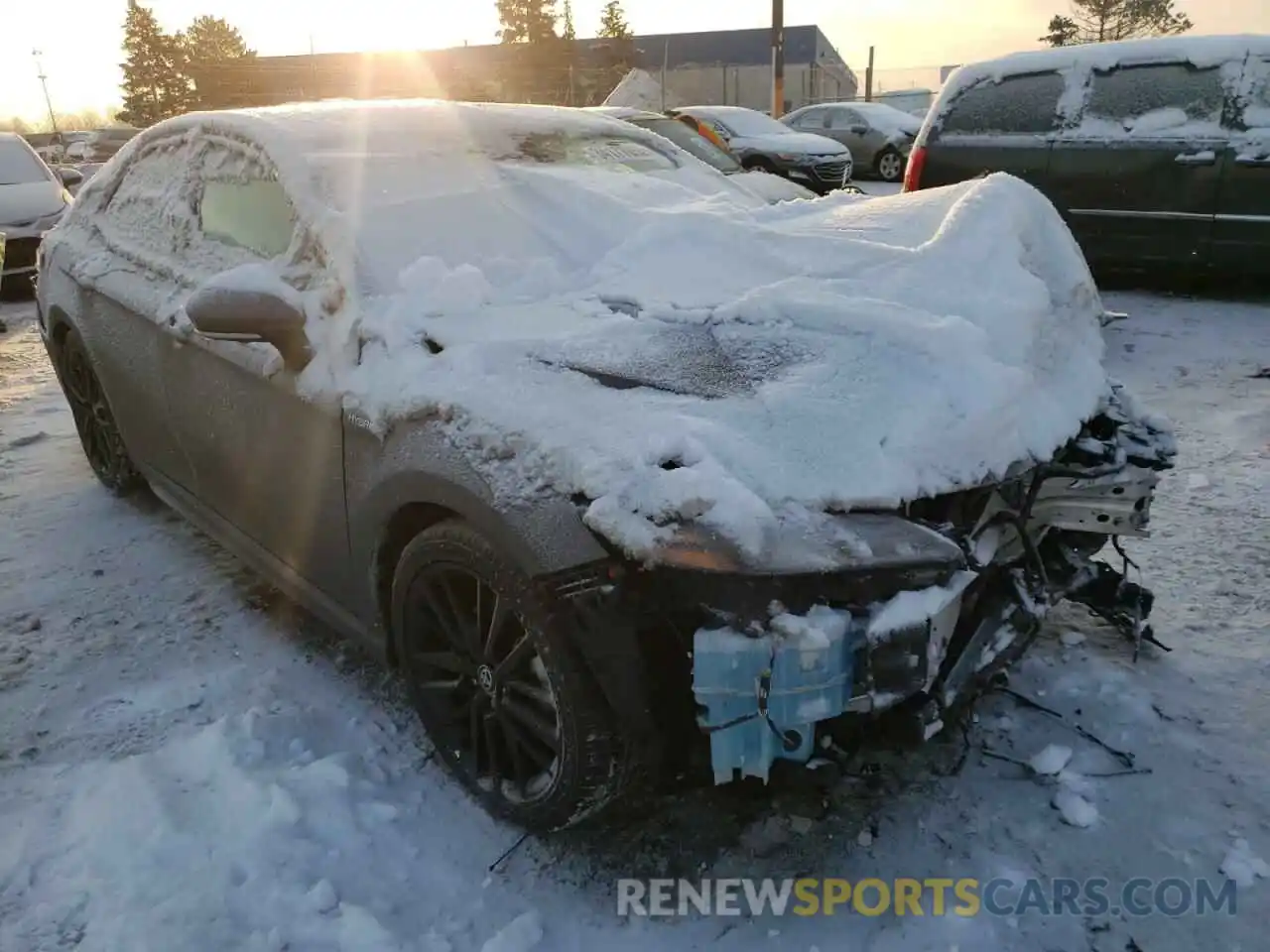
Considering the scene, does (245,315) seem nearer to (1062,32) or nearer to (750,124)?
(750,124)

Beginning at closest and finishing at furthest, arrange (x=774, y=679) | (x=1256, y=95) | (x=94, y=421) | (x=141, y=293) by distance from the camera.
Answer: (x=774, y=679)
(x=141, y=293)
(x=94, y=421)
(x=1256, y=95)

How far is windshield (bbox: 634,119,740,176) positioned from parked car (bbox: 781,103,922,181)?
8.35m

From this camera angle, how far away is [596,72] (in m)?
37.9

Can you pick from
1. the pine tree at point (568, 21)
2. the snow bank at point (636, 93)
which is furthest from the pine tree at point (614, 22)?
the snow bank at point (636, 93)

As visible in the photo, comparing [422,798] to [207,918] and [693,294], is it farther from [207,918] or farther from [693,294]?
[693,294]

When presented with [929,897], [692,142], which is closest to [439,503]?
[929,897]

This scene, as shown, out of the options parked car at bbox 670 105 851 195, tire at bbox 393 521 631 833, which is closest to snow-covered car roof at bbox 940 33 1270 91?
parked car at bbox 670 105 851 195

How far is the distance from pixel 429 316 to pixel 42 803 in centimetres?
158

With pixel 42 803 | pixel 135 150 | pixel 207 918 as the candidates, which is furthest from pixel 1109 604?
pixel 135 150

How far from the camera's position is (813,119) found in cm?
1792

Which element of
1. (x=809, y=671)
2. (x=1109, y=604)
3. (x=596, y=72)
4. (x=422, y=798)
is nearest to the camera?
(x=809, y=671)

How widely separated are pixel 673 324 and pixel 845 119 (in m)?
16.9

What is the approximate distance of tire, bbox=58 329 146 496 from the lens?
4.02 metres

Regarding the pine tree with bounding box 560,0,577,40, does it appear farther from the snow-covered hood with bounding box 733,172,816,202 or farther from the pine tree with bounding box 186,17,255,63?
the snow-covered hood with bounding box 733,172,816,202
